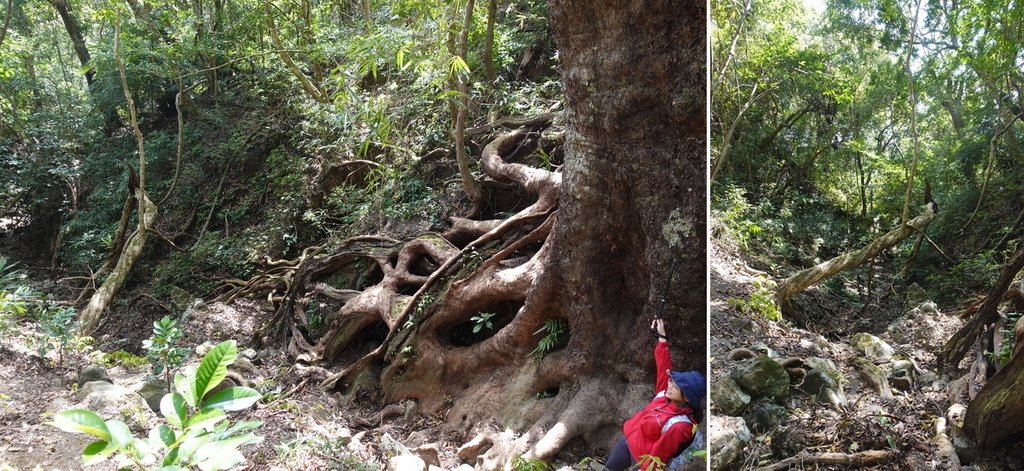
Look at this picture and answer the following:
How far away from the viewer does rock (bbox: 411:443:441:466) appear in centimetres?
259

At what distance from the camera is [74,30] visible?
16.6ft

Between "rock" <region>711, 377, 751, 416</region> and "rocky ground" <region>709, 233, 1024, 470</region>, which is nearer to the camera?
"rocky ground" <region>709, 233, 1024, 470</region>

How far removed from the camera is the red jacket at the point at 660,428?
3.93ft

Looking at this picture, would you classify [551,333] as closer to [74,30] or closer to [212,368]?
[212,368]

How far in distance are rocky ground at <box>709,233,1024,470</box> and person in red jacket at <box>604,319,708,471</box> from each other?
0.21 m

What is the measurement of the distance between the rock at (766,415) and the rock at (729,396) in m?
0.03

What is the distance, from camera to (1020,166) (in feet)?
2.01

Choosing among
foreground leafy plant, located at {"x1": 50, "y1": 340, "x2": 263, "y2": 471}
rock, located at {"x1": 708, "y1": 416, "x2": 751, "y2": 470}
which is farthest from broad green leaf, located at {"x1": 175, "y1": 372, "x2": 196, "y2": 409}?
rock, located at {"x1": 708, "y1": 416, "x2": 751, "y2": 470}

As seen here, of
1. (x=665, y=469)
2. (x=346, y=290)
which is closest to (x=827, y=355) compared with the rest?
(x=665, y=469)

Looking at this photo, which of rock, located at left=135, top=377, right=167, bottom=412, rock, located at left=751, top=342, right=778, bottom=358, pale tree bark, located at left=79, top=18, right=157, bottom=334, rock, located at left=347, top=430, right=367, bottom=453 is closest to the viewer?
rock, located at left=751, top=342, right=778, bottom=358

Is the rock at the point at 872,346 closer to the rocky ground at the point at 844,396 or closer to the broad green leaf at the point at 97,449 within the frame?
the rocky ground at the point at 844,396

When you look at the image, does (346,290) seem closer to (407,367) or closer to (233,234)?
(407,367)

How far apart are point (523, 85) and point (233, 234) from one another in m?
3.37

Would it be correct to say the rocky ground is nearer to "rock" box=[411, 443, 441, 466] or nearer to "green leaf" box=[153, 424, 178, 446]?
"green leaf" box=[153, 424, 178, 446]
